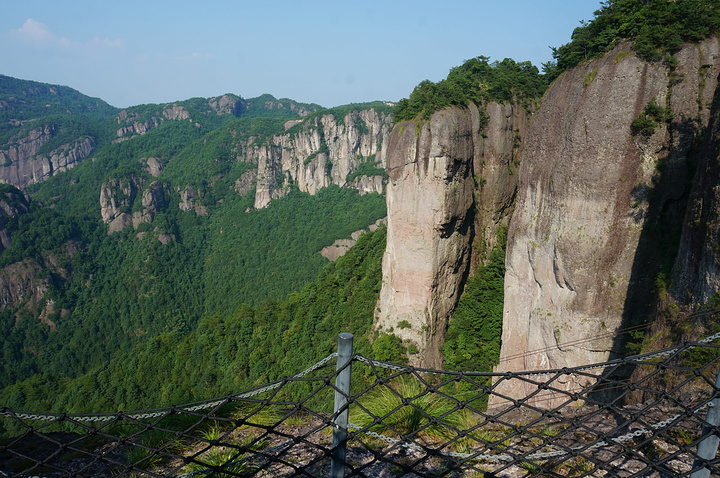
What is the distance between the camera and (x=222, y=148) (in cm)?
12794

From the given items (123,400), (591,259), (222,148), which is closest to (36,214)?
(222,148)

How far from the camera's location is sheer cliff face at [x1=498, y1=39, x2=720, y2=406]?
11.6m

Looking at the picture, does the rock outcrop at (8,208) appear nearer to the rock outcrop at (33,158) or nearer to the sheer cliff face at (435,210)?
the rock outcrop at (33,158)

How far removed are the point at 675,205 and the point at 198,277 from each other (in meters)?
94.1

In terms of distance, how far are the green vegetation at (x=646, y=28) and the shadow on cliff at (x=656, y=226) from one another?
2473 millimetres

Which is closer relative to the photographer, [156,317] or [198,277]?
[156,317]

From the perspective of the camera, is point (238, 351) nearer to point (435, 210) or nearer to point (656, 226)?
point (435, 210)

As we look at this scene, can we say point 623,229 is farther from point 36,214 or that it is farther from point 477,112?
point 36,214

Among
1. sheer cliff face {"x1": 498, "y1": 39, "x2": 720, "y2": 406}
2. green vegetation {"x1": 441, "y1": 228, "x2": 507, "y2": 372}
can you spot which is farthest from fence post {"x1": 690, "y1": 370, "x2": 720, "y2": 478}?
green vegetation {"x1": 441, "y1": 228, "x2": 507, "y2": 372}

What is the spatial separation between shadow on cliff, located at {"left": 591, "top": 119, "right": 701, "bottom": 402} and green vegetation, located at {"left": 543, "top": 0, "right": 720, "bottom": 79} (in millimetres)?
2473

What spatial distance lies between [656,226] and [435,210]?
10023 mm

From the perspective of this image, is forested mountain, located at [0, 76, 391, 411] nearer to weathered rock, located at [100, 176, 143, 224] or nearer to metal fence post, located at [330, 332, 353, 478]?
weathered rock, located at [100, 176, 143, 224]

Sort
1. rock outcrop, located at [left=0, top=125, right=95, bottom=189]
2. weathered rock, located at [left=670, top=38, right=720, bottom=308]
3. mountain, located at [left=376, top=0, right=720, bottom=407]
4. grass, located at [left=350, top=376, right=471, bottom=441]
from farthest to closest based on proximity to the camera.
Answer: rock outcrop, located at [left=0, top=125, right=95, bottom=189] → mountain, located at [left=376, top=0, right=720, bottom=407] → weathered rock, located at [left=670, top=38, right=720, bottom=308] → grass, located at [left=350, top=376, right=471, bottom=441]

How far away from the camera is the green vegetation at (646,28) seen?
1147 cm
